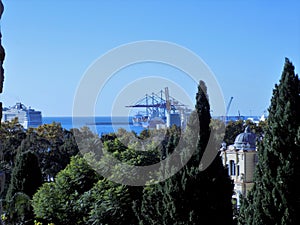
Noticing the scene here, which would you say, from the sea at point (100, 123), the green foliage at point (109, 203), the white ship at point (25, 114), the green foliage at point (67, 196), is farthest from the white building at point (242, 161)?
the white ship at point (25, 114)

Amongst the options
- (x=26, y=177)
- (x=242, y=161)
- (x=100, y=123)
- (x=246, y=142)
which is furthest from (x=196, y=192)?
(x=100, y=123)

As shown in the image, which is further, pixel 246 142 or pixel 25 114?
pixel 25 114

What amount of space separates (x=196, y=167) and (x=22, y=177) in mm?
7223

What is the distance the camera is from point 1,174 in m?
1.69

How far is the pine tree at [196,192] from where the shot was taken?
32.3ft

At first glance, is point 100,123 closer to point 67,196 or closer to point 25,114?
point 67,196

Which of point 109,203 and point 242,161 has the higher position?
point 242,161

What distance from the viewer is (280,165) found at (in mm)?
8945

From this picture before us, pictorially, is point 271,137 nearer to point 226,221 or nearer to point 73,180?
point 226,221

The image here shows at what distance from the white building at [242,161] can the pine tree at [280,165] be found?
10751mm

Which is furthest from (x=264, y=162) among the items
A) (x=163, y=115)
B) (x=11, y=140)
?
(x=163, y=115)

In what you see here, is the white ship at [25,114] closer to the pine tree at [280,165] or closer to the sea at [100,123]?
the sea at [100,123]

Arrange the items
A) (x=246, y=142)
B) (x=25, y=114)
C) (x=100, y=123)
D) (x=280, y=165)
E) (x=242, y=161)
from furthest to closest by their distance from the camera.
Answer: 1. (x=25, y=114)
2. (x=100, y=123)
3. (x=246, y=142)
4. (x=242, y=161)
5. (x=280, y=165)

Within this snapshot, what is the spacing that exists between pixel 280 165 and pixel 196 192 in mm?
1868
